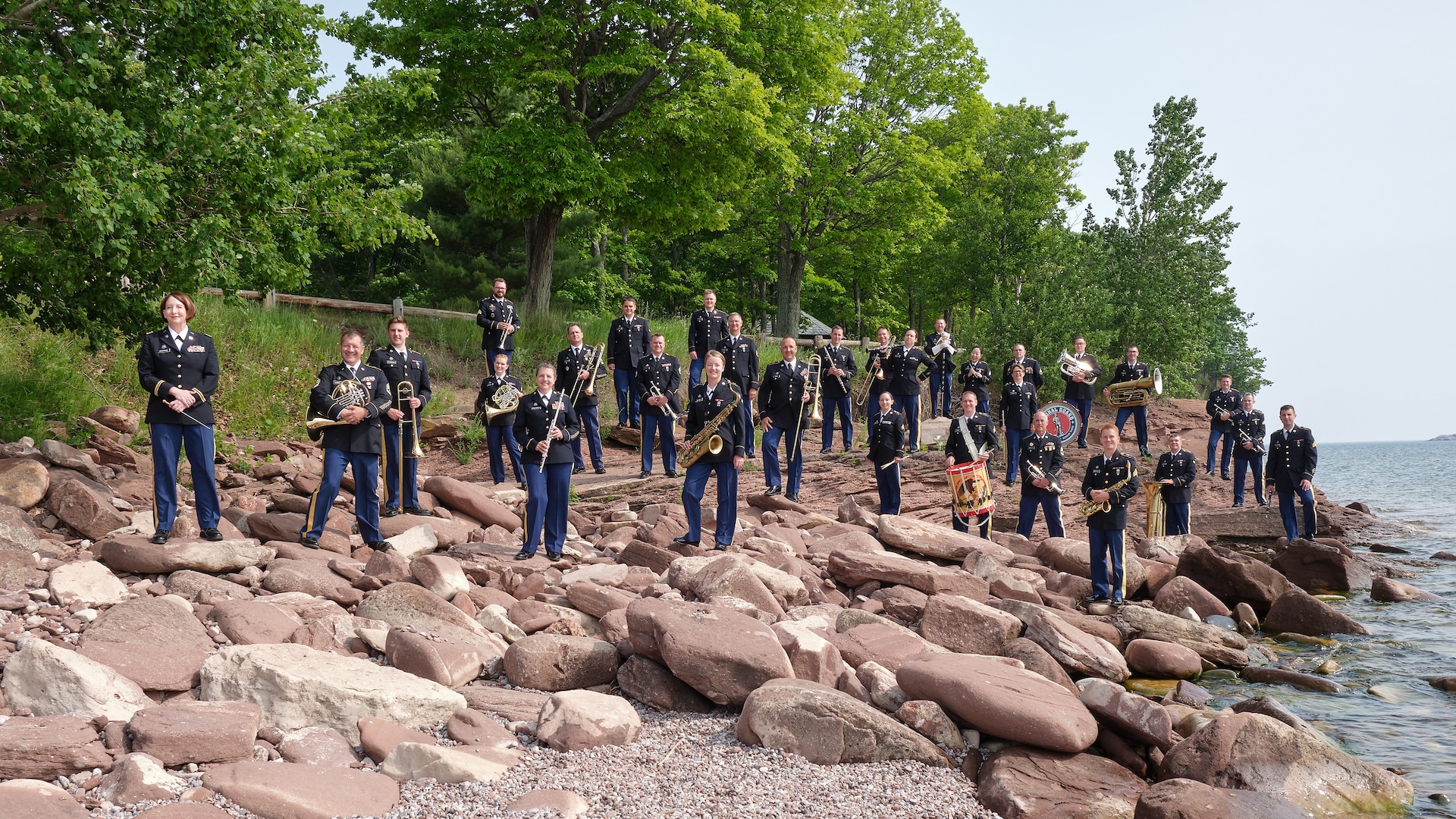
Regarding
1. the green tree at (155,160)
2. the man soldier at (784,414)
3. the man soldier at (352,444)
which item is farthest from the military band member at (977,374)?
the man soldier at (352,444)

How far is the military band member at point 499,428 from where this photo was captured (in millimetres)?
12125

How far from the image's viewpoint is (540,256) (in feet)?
69.7

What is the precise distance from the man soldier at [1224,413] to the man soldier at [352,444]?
15.8 meters

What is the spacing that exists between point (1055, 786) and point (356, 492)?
246 inches

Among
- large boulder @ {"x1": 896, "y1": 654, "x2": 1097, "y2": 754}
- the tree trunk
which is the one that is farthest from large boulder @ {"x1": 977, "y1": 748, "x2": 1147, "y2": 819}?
the tree trunk

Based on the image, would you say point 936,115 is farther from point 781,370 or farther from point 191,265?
point 191,265

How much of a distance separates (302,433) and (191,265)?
581cm

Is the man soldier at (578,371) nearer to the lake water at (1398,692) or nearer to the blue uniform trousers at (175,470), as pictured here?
the blue uniform trousers at (175,470)

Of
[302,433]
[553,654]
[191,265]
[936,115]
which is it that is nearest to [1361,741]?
[553,654]

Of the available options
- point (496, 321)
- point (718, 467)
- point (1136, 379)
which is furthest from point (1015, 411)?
point (496, 321)

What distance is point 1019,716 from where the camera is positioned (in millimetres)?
6117

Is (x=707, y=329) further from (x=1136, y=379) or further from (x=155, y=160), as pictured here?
(x=1136, y=379)

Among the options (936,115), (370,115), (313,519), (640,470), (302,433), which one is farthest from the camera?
(936,115)

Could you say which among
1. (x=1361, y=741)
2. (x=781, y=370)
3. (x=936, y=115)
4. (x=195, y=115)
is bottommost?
(x=1361, y=741)
